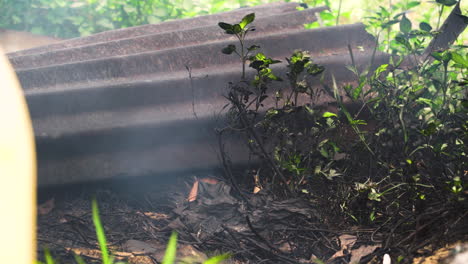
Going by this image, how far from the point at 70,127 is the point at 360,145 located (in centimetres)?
161

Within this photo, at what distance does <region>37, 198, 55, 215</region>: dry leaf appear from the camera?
2.54m

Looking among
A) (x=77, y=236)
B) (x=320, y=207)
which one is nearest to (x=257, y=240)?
(x=320, y=207)

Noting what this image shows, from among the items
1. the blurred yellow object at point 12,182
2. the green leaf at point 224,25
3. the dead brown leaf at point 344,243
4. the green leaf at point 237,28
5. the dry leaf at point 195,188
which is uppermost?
the green leaf at point 224,25

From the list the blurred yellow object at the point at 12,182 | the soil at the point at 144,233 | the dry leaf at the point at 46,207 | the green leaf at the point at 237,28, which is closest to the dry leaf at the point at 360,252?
the soil at the point at 144,233

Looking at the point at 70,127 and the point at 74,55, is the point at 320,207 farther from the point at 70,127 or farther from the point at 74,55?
the point at 74,55

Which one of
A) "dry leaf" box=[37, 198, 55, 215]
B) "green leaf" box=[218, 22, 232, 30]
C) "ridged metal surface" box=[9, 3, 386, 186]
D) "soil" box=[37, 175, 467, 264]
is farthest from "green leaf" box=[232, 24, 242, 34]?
"dry leaf" box=[37, 198, 55, 215]

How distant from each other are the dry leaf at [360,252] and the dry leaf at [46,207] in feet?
5.74

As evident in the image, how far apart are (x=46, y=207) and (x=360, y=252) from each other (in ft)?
5.96

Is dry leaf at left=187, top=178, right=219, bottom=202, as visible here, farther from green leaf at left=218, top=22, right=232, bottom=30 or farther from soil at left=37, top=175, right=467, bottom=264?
green leaf at left=218, top=22, right=232, bottom=30

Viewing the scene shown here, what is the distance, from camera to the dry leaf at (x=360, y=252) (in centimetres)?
179

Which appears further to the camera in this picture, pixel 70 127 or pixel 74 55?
pixel 74 55

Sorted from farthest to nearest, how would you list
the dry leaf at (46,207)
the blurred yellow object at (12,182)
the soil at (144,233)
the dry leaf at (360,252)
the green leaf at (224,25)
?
the dry leaf at (46,207) → the green leaf at (224,25) → the soil at (144,233) → the dry leaf at (360,252) → the blurred yellow object at (12,182)

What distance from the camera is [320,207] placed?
6.98 ft

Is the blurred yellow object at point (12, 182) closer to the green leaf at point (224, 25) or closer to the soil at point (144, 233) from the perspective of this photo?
the soil at point (144, 233)
